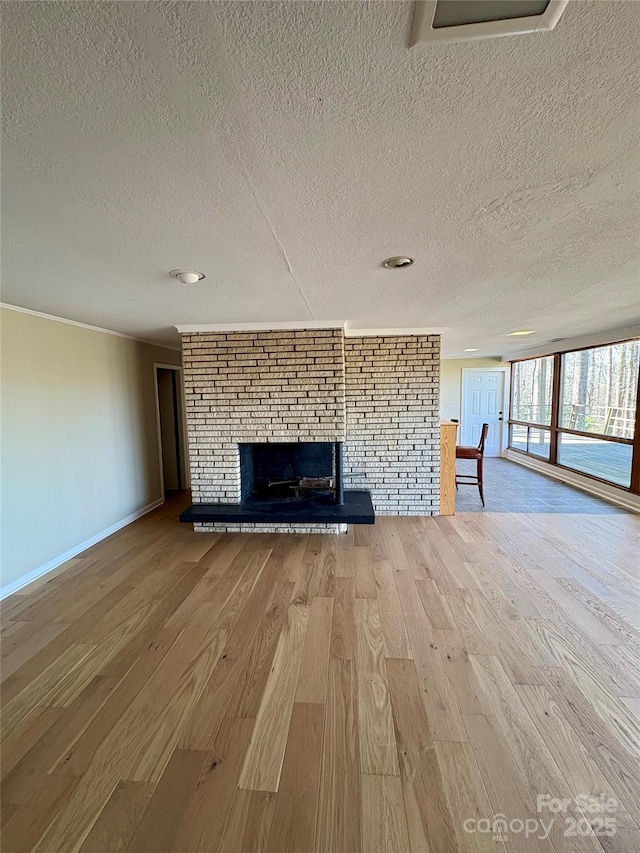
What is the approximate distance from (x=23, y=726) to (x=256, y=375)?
9.22 feet

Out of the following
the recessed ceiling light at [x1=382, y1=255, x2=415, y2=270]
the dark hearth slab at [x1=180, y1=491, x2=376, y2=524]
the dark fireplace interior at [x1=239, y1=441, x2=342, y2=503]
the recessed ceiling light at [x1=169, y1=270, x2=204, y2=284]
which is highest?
the recessed ceiling light at [x1=382, y1=255, x2=415, y2=270]

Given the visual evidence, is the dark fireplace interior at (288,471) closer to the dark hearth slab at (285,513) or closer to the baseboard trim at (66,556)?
the dark hearth slab at (285,513)

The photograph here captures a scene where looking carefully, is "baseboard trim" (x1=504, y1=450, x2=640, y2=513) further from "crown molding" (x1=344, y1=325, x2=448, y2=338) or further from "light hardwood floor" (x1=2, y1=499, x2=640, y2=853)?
"crown molding" (x1=344, y1=325, x2=448, y2=338)

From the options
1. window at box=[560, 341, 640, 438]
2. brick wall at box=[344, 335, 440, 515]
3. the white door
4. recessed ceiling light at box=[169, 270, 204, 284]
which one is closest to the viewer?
recessed ceiling light at box=[169, 270, 204, 284]

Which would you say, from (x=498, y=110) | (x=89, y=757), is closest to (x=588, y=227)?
→ (x=498, y=110)

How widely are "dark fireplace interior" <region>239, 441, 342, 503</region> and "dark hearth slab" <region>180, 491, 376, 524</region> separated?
0.23 m

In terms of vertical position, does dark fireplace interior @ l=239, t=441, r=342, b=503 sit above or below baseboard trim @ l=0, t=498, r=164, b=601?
above

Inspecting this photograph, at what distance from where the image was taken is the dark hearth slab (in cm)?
321

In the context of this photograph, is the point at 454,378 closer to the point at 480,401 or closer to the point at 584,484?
the point at 480,401

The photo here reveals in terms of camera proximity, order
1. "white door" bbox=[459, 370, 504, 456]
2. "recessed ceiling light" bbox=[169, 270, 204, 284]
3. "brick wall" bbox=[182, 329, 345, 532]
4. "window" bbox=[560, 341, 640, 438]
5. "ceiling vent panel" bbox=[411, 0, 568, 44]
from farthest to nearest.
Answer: "white door" bbox=[459, 370, 504, 456] → "window" bbox=[560, 341, 640, 438] → "brick wall" bbox=[182, 329, 345, 532] → "recessed ceiling light" bbox=[169, 270, 204, 284] → "ceiling vent panel" bbox=[411, 0, 568, 44]

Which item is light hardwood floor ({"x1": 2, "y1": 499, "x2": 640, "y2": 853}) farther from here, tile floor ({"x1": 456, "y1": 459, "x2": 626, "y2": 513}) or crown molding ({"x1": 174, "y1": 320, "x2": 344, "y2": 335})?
crown molding ({"x1": 174, "y1": 320, "x2": 344, "y2": 335})

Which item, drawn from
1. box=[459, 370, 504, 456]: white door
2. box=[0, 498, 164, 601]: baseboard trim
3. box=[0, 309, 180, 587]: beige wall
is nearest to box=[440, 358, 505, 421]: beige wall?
box=[459, 370, 504, 456]: white door

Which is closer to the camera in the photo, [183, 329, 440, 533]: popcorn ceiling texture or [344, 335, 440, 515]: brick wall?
[183, 329, 440, 533]: popcorn ceiling texture

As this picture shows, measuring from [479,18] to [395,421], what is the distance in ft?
11.1
